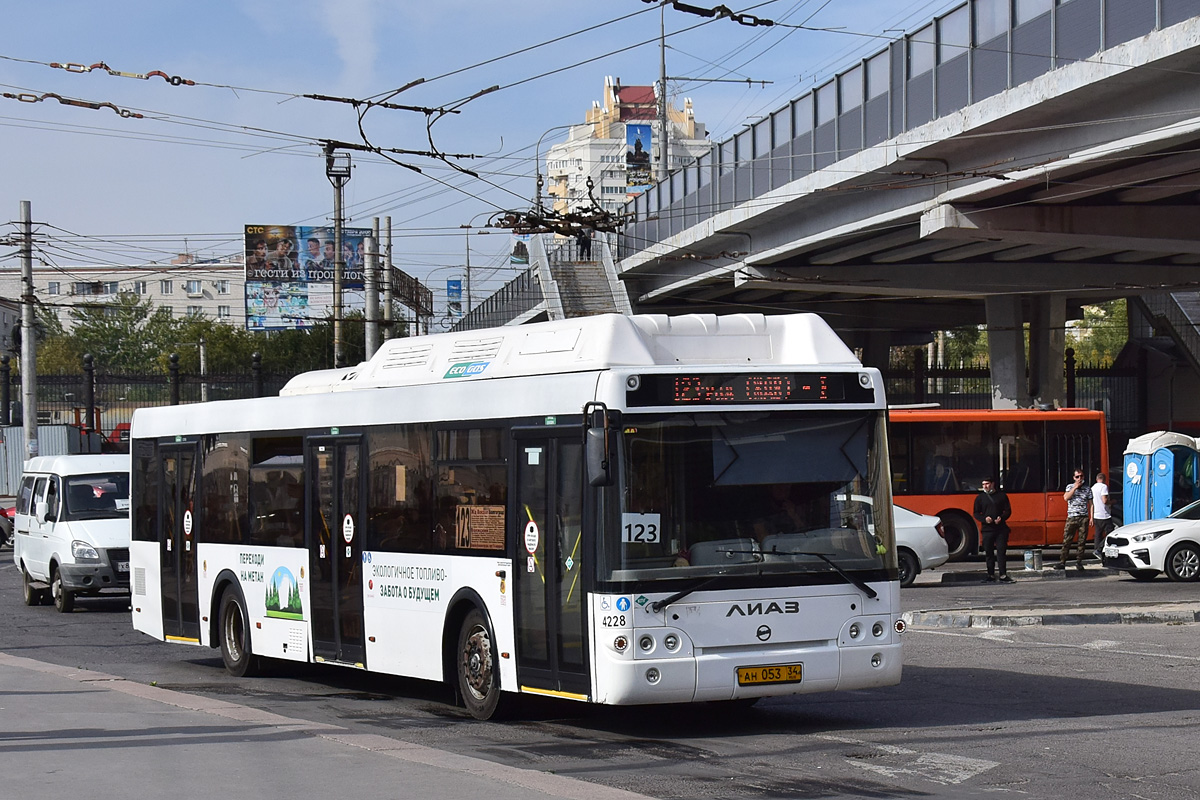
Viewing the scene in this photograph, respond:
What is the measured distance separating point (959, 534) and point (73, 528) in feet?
54.3

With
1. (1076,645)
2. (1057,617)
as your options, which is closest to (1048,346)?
(1057,617)

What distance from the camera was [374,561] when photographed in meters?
11.8

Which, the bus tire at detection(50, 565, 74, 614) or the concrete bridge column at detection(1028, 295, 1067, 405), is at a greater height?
the concrete bridge column at detection(1028, 295, 1067, 405)

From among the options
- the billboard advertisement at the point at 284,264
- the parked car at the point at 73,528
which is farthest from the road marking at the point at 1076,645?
the billboard advertisement at the point at 284,264

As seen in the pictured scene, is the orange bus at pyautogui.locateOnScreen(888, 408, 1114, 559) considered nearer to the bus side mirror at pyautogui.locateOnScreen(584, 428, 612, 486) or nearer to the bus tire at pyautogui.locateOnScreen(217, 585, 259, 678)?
the bus tire at pyautogui.locateOnScreen(217, 585, 259, 678)

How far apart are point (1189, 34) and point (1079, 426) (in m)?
11.5

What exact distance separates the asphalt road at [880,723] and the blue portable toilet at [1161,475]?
12898 mm

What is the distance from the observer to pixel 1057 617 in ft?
56.3

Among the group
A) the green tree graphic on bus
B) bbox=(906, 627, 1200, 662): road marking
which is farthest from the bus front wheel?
the green tree graphic on bus

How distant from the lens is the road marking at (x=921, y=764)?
8.12 m

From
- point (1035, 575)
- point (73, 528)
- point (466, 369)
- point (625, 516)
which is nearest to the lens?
point (625, 516)

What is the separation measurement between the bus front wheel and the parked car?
50.7 feet

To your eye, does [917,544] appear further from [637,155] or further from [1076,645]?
[637,155]

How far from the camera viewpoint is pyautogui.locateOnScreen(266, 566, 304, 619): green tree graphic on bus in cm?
1302
